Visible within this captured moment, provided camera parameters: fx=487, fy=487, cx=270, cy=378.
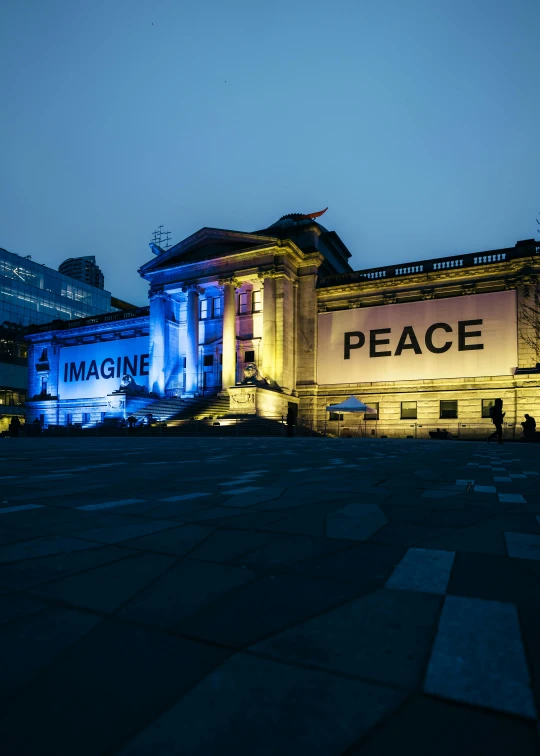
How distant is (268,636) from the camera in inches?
60.0

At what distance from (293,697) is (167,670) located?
358 millimetres

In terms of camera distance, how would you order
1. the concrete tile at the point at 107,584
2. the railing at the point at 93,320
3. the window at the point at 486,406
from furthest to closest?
the railing at the point at 93,320 < the window at the point at 486,406 < the concrete tile at the point at 107,584

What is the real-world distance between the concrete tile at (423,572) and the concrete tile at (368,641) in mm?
177

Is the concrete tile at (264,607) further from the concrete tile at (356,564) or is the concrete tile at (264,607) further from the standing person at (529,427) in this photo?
the standing person at (529,427)

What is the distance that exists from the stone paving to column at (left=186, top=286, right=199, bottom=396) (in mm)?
39886

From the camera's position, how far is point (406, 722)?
1062 mm

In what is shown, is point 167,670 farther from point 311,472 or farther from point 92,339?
point 92,339

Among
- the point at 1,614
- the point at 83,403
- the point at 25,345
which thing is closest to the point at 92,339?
the point at 83,403

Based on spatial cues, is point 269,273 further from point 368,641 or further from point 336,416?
point 368,641

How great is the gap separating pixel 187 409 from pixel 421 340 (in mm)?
18876

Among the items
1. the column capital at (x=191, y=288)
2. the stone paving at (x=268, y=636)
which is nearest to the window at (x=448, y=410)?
the column capital at (x=191, y=288)

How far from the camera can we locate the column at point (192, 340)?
42938mm

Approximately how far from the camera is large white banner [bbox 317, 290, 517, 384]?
1387 inches

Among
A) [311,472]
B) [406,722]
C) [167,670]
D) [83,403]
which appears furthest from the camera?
[83,403]
